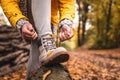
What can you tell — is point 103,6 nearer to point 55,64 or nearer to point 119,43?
point 119,43

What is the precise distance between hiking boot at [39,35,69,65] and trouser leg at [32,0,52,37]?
52mm

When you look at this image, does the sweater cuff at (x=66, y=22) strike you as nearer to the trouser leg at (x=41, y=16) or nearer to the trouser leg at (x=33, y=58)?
the trouser leg at (x=41, y=16)

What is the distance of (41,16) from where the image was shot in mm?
A: 2318

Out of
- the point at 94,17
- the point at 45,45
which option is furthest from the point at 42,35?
the point at 94,17

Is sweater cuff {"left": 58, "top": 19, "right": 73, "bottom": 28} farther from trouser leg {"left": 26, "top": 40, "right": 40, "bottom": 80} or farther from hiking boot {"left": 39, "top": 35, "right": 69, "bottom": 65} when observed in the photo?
trouser leg {"left": 26, "top": 40, "right": 40, "bottom": 80}

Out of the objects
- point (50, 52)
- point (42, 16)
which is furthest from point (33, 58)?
point (42, 16)

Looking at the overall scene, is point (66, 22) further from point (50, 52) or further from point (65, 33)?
point (50, 52)

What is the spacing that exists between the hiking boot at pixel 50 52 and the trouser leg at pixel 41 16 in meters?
0.05

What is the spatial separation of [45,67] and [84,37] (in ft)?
102

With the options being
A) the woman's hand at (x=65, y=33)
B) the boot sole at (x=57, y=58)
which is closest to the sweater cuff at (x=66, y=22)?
the woman's hand at (x=65, y=33)

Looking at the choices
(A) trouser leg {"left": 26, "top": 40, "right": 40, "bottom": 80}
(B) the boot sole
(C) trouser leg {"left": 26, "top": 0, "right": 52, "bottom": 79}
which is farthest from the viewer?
(A) trouser leg {"left": 26, "top": 40, "right": 40, "bottom": 80}

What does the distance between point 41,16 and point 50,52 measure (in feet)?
0.90

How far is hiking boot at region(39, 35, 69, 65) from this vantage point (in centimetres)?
218

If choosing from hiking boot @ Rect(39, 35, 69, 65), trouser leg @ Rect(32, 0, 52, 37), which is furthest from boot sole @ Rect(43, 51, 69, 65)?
trouser leg @ Rect(32, 0, 52, 37)
